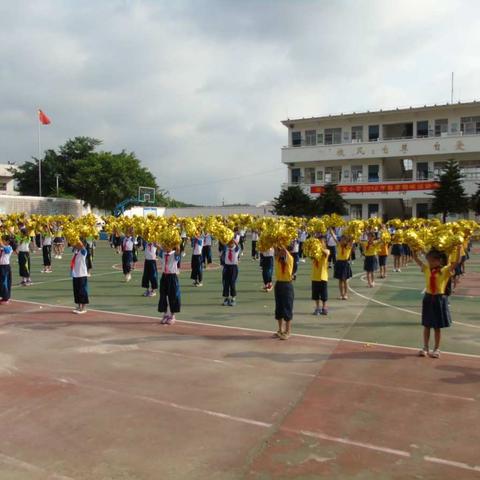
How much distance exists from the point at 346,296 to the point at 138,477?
9.64m

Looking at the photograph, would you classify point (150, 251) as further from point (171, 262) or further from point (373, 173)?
point (373, 173)

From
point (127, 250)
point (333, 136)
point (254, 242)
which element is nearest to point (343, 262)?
point (127, 250)

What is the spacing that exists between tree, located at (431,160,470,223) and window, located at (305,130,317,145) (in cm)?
1541

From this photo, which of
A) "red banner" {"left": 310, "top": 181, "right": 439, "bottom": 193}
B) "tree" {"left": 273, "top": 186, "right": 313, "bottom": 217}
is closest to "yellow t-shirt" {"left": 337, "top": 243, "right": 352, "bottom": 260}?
"tree" {"left": 273, "top": 186, "right": 313, "bottom": 217}

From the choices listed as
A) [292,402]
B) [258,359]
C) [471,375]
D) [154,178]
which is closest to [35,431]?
[292,402]

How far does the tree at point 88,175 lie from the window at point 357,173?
21.0 meters

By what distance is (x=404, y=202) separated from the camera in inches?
2103

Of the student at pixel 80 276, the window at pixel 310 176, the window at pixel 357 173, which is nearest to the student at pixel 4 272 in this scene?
the student at pixel 80 276

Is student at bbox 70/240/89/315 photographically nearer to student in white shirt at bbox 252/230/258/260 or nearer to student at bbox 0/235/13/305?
student at bbox 0/235/13/305

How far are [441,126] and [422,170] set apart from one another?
4.42 metres

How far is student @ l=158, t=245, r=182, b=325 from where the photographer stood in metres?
10.1

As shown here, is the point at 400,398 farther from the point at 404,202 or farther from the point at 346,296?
the point at 404,202

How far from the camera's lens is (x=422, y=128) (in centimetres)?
5062

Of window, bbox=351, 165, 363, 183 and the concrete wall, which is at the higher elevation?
window, bbox=351, 165, 363, 183
